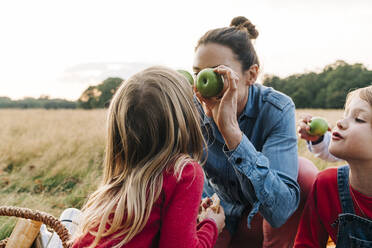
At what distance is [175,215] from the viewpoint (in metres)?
1.45

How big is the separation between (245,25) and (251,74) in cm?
40

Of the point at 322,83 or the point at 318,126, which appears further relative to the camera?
the point at 322,83

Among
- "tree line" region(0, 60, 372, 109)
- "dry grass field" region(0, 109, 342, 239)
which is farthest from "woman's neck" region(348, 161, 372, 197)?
"tree line" region(0, 60, 372, 109)

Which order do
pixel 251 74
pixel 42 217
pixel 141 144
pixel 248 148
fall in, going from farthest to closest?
pixel 251 74, pixel 42 217, pixel 248 148, pixel 141 144

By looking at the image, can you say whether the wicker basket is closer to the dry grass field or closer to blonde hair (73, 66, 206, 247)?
blonde hair (73, 66, 206, 247)

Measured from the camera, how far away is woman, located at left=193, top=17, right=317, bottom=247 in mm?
1755

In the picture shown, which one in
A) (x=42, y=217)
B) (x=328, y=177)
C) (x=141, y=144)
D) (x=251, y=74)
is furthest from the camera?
(x=251, y=74)

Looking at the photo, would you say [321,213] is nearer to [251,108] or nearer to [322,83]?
[251,108]

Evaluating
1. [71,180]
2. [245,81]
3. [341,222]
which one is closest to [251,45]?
[245,81]

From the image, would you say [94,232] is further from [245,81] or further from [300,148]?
[300,148]

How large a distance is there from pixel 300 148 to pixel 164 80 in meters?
5.07

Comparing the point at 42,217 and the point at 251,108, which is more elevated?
the point at 251,108

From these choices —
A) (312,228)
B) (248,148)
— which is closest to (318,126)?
(312,228)

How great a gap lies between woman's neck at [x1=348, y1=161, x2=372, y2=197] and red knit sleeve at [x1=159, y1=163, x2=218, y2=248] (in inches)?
32.7
